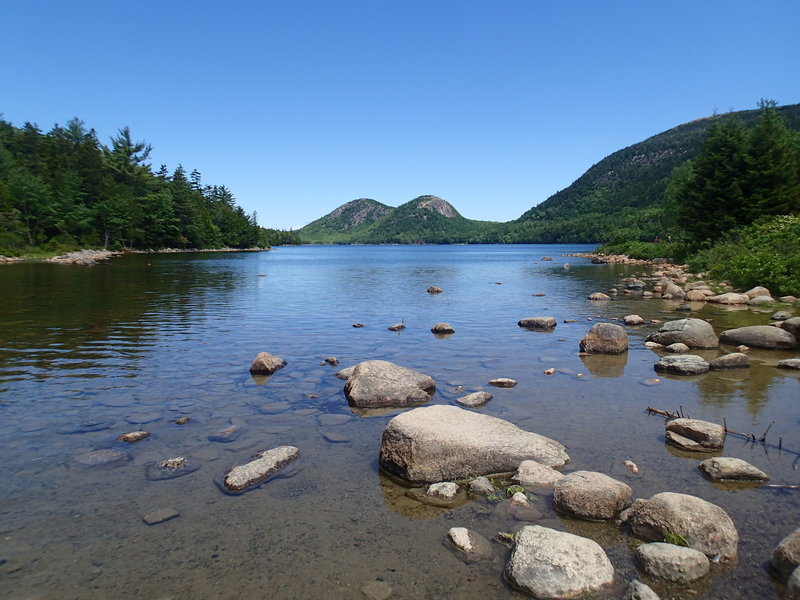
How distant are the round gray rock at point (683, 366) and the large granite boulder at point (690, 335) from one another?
9.62 ft

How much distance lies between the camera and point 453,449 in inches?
287

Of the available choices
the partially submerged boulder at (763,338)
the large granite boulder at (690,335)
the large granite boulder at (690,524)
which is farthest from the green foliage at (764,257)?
the large granite boulder at (690,524)

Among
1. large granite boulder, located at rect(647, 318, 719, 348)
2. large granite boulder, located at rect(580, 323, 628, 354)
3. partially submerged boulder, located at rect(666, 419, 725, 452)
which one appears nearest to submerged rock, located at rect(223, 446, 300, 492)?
partially submerged boulder, located at rect(666, 419, 725, 452)

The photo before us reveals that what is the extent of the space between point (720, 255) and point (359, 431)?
1550 inches

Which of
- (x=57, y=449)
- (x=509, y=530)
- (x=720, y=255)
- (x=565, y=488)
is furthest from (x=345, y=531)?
(x=720, y=255)

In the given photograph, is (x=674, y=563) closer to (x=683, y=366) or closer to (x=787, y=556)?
(x=787, y=556)

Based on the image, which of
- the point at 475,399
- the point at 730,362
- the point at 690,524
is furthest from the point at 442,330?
the point at 690,524

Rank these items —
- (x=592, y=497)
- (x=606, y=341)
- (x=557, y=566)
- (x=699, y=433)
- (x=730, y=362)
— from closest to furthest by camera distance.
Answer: (x=557, y=566) → (x=592, y=497) → (x=699, y=433) → (x=730, y=362) → (x=606, y=341)

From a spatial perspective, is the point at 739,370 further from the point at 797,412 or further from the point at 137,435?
the point at 137,435

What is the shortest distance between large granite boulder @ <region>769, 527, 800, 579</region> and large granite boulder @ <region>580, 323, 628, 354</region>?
1025 centimetres

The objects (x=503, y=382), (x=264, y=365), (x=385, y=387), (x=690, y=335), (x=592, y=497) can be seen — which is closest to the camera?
(x=592, y=497)

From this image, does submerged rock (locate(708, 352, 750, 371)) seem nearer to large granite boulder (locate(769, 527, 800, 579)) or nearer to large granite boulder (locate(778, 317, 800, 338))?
large granite boulder (locate(778, 317, 800, 338))

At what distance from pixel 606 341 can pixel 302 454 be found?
35.8ft

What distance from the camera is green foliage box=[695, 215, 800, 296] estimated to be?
26.0 m
